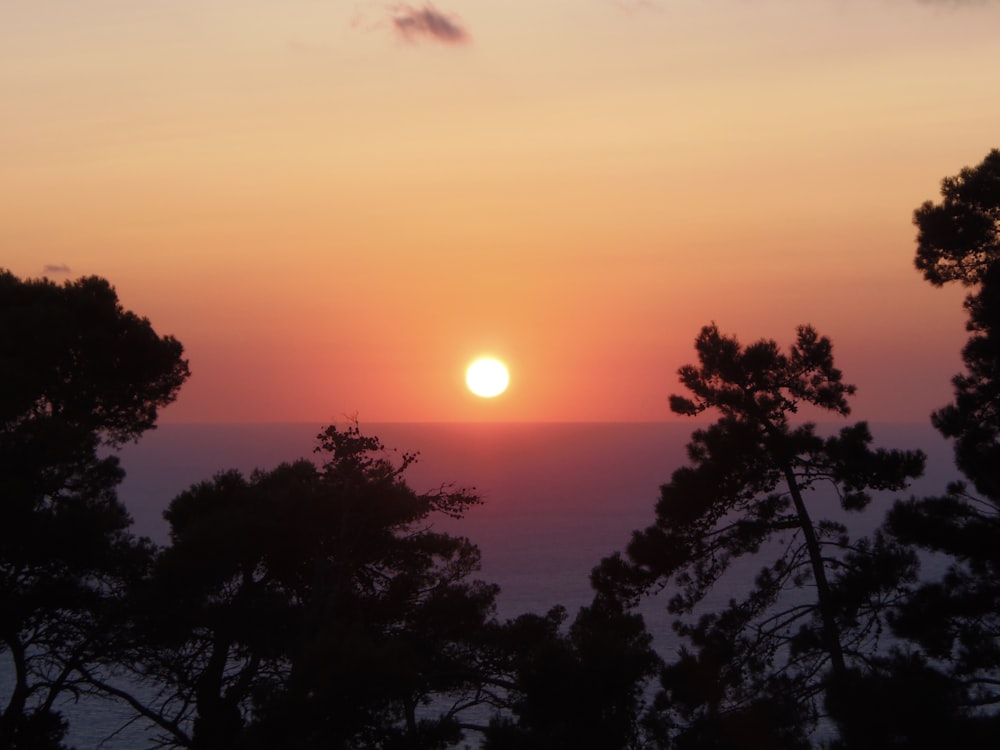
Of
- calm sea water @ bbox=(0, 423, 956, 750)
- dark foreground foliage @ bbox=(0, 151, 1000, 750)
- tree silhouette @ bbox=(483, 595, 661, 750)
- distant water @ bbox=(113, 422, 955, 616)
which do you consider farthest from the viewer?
distant water @ bbox=(113, 422, 955, 616)

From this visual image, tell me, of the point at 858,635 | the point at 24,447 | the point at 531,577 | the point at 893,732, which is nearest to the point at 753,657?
the point at 858,635

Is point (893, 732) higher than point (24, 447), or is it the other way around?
point (24, 447)

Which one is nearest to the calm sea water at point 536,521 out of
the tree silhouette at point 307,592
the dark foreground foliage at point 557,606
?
the tree silhouette at point 307,592

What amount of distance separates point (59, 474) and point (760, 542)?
1049 centimetres

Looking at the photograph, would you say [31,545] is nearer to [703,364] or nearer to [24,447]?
[24,447]

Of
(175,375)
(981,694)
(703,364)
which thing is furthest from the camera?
(175,375)

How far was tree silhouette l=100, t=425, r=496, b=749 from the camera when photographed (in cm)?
1447

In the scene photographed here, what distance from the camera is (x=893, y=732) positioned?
1080 centimetres

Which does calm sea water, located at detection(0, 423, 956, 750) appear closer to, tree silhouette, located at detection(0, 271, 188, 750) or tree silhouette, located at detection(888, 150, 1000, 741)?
tree silhouette, located at detection(0, 271, 188, 750)

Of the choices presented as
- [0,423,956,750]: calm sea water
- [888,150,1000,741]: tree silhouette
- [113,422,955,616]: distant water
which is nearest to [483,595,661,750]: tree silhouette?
[0,423,956,750]: calm sea water

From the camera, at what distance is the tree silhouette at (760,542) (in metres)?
14.5

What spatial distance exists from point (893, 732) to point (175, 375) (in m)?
14.5

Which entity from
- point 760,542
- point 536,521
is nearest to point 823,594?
point 760,542

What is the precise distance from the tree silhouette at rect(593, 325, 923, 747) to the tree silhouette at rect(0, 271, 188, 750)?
786 cm
